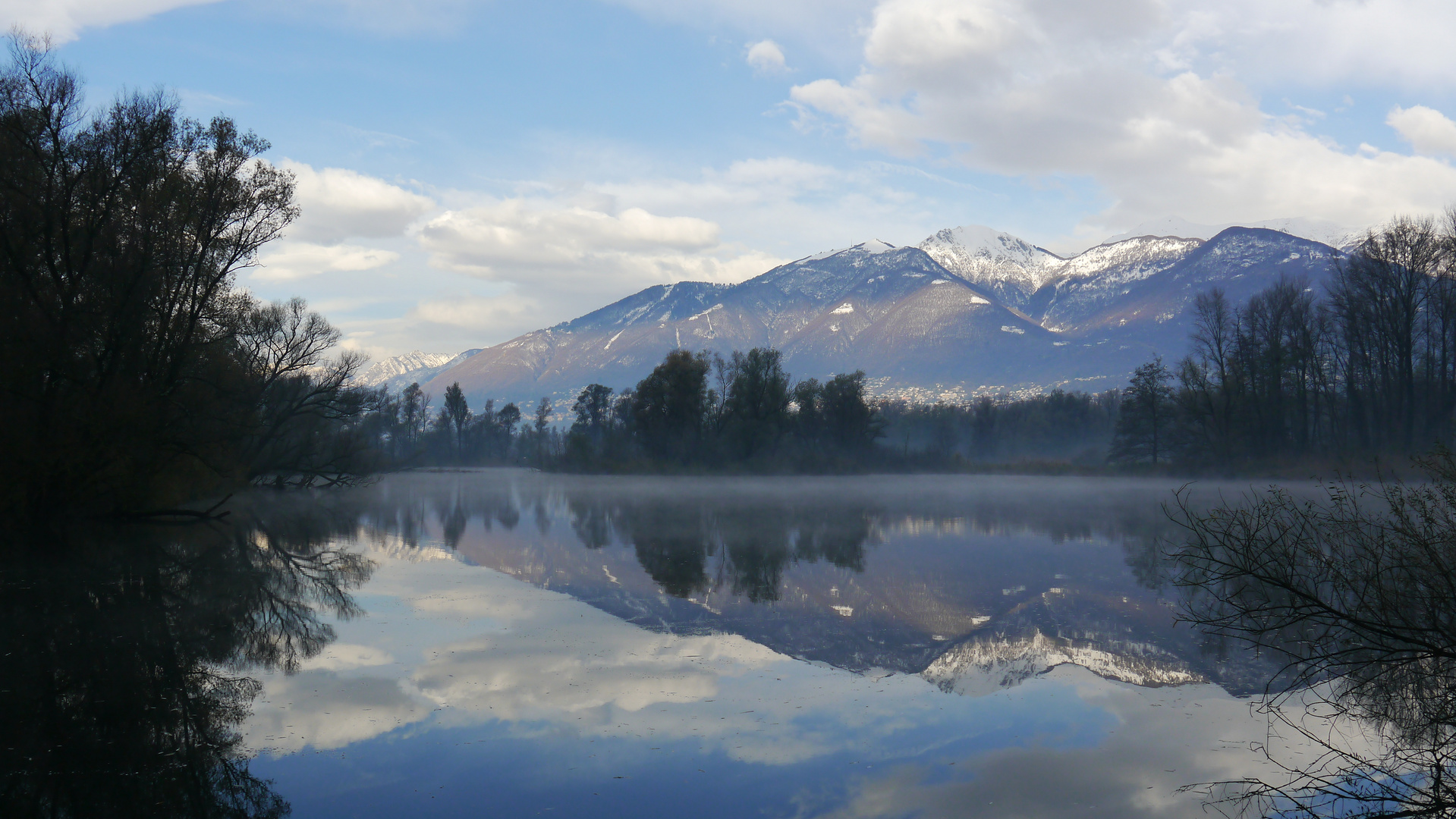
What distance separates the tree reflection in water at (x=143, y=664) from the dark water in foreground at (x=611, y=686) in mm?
41

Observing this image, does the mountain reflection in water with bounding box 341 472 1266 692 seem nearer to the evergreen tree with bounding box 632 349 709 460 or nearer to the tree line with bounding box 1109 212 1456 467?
the tree line with bounding box 1109 212 1456 467

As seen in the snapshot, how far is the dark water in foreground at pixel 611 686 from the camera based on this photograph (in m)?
6.13

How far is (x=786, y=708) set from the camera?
8195 mm

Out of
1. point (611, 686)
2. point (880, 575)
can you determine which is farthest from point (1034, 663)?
point (880, 575)

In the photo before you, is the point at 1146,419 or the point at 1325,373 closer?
the point at 1325,373

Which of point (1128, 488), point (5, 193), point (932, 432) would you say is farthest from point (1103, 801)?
point (932, 432)

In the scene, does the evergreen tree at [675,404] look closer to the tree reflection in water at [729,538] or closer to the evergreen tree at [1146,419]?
the evergreen tree at [1146,419]

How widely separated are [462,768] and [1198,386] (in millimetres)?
56620

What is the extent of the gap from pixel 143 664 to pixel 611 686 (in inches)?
198

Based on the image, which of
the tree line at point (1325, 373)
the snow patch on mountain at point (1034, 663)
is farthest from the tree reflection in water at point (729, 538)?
the tree line at point (1325, 373)

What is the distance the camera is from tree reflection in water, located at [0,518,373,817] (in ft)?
19.1

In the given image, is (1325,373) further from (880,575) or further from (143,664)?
(143,664)

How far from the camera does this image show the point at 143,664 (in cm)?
897

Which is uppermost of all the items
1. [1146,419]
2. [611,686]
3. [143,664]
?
[1146,419]
